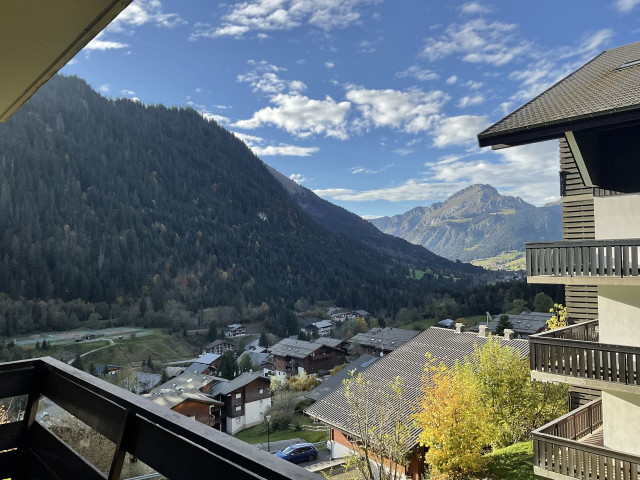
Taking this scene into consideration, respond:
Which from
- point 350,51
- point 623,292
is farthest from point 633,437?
point 350,51

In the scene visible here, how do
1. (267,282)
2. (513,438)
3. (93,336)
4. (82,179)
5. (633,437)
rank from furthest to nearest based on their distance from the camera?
(82,179) < (267,282) < (93,336) < (513,438) < (633,437)

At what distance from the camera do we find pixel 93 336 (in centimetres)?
6550

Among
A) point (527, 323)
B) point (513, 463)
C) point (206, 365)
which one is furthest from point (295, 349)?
point (513, 463)

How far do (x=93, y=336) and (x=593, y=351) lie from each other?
7164 cm

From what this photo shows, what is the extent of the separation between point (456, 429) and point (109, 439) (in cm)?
1084

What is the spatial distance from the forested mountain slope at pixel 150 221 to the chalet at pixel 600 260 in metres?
82.0

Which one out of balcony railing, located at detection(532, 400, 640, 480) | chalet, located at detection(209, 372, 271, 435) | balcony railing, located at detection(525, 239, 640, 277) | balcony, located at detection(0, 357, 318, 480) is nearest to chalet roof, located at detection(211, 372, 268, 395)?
chalet, located at detection(209, 372, 271, 435)

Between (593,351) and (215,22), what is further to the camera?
(215,22)

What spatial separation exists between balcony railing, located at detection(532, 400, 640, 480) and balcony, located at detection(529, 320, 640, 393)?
0.70 meters

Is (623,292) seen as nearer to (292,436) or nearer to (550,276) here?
(550,276)

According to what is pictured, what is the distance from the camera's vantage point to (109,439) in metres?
1.08

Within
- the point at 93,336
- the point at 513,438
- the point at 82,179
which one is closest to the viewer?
the point at 513,438

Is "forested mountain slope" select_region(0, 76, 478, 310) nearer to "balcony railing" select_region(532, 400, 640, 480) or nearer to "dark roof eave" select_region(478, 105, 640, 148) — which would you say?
"balcony railing" select_region(532, 400, 640, 480)

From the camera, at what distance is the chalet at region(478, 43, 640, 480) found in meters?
4.48
